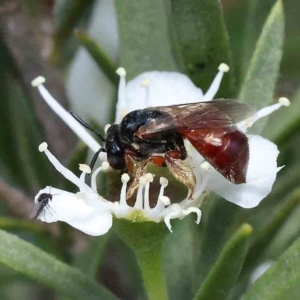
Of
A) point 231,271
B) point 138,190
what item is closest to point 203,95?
point 138,190

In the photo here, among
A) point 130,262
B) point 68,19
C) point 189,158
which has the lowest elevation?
point 130,262

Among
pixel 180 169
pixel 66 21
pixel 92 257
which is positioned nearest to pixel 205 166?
pixel 180 169

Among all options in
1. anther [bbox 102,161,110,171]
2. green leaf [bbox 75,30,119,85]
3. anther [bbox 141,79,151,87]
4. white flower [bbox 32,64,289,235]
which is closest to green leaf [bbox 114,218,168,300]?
white flower [bbox 32,64,289,235]

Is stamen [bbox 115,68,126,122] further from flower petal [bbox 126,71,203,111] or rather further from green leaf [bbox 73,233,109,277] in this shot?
green leaf [bbox 73,233,109,277]

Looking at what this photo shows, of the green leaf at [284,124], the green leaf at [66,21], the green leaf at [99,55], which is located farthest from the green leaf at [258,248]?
the green leaf at [66,21]

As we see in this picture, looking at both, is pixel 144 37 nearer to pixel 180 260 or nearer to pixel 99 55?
pixel 99 55

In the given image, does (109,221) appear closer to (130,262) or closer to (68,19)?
(130,262)

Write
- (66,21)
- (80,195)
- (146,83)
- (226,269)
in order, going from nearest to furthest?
(226,269) < (80,195) < (146,83) < (66,21)
